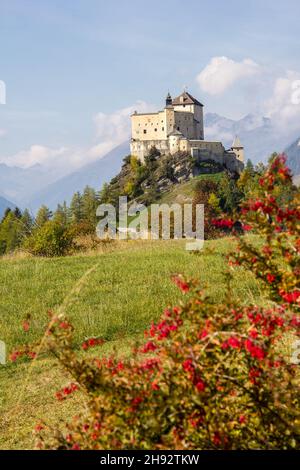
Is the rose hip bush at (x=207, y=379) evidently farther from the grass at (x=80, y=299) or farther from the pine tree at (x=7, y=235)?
the pine tree at (x=7, y=235)

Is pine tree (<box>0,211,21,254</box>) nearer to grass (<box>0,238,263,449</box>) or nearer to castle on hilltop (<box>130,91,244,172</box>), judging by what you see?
castle on hilltop (<box>130,91,244,172</box>)

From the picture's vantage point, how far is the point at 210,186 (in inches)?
4222

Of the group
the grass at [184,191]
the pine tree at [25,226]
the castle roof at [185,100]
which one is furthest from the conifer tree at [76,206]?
the castle roof at [185,100]

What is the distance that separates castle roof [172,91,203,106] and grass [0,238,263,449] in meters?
116

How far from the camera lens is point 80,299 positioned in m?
14.4

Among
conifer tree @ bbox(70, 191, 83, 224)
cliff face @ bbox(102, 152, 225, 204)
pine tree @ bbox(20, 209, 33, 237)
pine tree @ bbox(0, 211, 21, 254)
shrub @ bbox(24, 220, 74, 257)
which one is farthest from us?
conifer tree @ bbox(70, 191, 83, 224)

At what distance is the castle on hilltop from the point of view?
117438 millimetres

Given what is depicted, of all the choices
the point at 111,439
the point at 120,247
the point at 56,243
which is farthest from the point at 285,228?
the point at 56,243

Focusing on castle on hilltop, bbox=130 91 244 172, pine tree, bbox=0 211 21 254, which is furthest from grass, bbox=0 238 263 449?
castle on hilltop, bbox=130 91 244 172

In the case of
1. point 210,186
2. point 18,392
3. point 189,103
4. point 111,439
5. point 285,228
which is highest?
point 189,103

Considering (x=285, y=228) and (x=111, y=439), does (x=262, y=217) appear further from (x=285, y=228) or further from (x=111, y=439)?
(x=111, y=439)

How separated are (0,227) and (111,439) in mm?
111416

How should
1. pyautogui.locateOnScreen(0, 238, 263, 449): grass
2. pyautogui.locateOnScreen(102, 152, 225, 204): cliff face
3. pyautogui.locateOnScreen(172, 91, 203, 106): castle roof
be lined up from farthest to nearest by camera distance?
pyautogui.locateOnScreen(172, 91, 203, 106): castle roof, pyautogui.locateOnScreen(102, 152, 225, 204): cliff face, pyautogui.locateOnScreen(0, 238, 263, 449): grass
